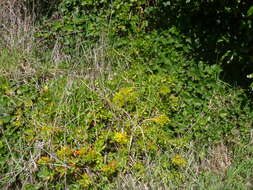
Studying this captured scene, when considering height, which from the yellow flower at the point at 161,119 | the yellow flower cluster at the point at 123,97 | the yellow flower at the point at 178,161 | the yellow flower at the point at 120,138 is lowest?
the yellow flower at the point at 178,161

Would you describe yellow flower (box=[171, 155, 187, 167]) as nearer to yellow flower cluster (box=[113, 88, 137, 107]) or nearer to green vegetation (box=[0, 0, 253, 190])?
green vegetation (box=[0, 0, 253, 190])

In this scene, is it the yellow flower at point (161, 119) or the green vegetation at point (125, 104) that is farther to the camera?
the yellow flower at point (161, 119)

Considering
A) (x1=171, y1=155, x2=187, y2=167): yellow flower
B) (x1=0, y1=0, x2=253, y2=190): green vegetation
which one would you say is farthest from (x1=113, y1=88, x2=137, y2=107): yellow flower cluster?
(x1=171, y1=155, x2=187, y2=167): yellow flower

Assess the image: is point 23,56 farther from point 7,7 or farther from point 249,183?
point 249,183

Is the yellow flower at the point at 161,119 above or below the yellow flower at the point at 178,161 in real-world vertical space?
above

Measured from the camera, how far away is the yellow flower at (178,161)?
3174 mm

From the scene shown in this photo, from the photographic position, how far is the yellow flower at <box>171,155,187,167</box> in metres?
3.17

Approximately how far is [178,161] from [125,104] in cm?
66

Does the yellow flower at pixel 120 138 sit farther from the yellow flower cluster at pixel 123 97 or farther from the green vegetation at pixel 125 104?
the yellow flower cluster at pixel 123 97

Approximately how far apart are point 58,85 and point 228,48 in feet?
5.46

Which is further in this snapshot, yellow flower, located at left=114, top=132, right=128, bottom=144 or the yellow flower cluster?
the yellow flower cluster

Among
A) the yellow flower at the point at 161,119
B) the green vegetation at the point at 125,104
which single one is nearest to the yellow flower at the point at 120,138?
the green vegetation at the point at 125,104

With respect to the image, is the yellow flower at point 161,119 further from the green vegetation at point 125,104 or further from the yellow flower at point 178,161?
the yellow flower at point 178,161

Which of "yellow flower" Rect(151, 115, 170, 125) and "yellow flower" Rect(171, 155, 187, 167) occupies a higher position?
"yellow flower" Rect(151, 115, 170, 125)
